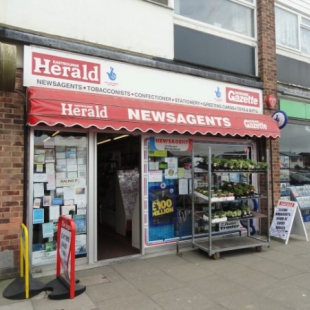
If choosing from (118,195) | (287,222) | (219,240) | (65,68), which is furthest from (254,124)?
(65,68)

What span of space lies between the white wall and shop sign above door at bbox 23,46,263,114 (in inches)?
15.2

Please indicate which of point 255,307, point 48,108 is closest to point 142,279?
point 255,307

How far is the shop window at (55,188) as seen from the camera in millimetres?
5188

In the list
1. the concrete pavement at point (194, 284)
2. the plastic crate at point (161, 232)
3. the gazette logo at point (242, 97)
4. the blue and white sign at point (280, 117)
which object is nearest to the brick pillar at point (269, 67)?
the blue and white sign at point (280, 117)

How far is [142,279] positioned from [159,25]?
4.79 metres

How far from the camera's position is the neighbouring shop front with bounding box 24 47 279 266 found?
5.07 metres

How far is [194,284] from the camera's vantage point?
15.2ft

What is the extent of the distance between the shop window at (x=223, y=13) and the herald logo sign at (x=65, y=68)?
266cm

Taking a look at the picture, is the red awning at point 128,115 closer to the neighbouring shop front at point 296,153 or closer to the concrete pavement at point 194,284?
the neighbouring shop front at point 296,153

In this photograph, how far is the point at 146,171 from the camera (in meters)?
6.19

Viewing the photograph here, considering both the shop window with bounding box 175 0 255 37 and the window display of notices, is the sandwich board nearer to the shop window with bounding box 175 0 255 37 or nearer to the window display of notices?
the window display of notices

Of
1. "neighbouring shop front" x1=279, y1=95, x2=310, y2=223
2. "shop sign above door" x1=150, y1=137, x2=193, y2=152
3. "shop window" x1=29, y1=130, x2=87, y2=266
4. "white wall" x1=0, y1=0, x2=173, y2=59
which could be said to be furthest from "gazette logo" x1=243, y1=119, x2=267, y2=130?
"shop window" x1=29, y1=130, x2=87, y2=266

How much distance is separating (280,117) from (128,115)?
414 cm

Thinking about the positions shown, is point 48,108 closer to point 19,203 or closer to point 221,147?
point 19,203
